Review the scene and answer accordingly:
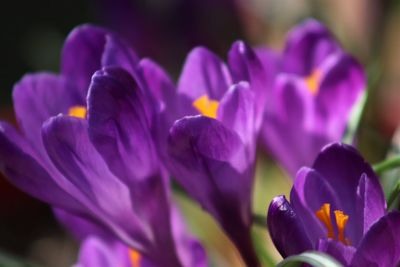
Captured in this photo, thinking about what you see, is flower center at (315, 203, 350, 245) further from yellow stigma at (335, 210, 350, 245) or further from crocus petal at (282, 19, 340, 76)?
crocus petal at (282, 19, 340, 76)

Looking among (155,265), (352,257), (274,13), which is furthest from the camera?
(274,13)

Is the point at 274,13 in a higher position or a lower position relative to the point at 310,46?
lower

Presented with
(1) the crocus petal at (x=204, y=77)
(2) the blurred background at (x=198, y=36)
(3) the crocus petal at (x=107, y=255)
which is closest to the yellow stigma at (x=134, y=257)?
(3) the crocus petal at (x=107, y=255)

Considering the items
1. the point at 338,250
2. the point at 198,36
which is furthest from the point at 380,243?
the point at 198,36

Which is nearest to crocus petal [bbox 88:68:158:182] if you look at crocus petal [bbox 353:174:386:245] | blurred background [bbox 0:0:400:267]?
Answer: crocus petal [bbox 353:174:386:245]

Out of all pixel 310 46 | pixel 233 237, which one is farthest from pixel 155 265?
pixel 310 46

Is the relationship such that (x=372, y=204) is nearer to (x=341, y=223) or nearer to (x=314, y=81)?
(x=341, y=223)

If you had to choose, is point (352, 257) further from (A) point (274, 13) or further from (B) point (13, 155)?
(A) point (274, 13)
